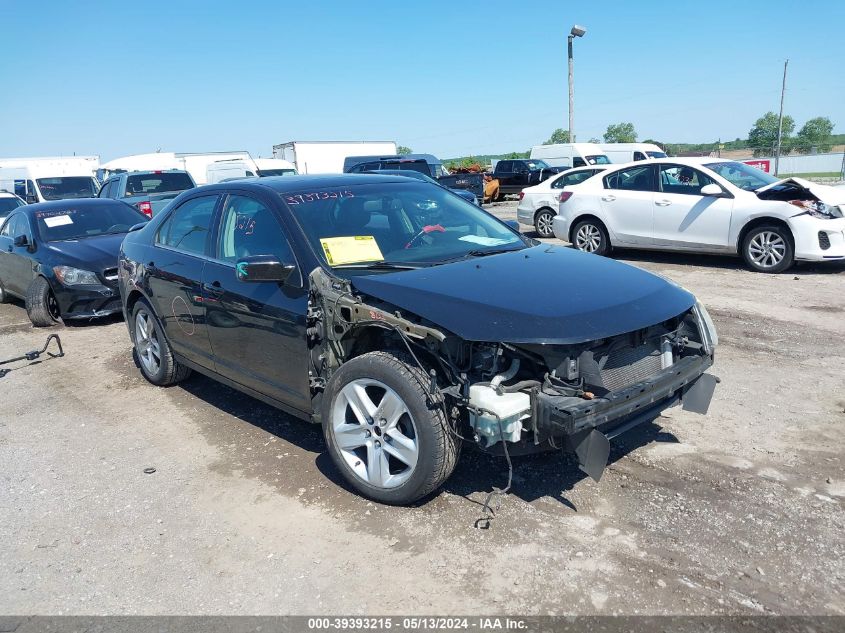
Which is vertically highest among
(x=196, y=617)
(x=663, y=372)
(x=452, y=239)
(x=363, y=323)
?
(x=452, y=239)

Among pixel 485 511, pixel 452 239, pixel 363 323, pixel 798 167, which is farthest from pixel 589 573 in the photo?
pixel 798 167

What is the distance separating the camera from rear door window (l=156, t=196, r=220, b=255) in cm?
475

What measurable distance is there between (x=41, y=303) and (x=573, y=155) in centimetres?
2140

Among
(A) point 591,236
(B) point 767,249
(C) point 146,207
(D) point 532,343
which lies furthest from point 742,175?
(C) point 146,207

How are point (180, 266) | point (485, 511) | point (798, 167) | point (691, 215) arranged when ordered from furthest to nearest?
point (798, 167) < point (691, 215) < point (180, 266) < point (485, 511)

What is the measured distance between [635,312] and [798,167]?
1475 inches

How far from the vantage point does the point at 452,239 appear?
4.38 m

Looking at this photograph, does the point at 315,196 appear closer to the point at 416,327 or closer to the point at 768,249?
the point at 416,327

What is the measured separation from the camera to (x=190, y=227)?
499 centimetres

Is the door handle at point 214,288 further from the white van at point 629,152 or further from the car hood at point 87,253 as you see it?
the white van at point 629,152

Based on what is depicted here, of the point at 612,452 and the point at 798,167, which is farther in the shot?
the point at 798,167

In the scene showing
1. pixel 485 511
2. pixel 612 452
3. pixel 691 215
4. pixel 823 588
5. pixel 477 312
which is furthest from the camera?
pixel 691 215

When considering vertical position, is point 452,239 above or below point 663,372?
above

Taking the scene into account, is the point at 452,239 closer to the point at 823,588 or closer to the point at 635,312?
the point at 635,312
